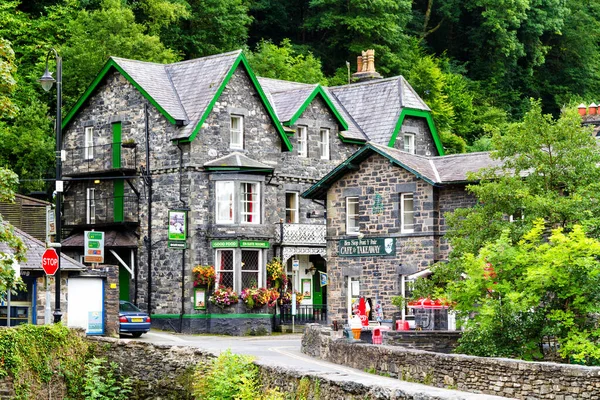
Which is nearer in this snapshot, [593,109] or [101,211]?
[101,211]

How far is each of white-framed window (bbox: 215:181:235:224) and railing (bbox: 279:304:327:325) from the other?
4.34 metres

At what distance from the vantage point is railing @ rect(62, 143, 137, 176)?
4931 cm

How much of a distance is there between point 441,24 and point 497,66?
4.99 metres

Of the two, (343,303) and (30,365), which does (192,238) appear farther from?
(30,365)

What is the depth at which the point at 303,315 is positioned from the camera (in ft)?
163

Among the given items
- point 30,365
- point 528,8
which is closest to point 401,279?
point 30,365

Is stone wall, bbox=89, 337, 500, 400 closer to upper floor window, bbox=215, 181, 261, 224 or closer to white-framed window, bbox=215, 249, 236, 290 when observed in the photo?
white-framed window, bbox=215, 249, 236, 290

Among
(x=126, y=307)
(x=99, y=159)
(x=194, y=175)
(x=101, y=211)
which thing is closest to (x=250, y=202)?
(x=194, y=175)

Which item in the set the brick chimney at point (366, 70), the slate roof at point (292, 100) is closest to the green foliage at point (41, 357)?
the slate roof at point (292, 100)

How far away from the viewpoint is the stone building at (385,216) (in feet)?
142

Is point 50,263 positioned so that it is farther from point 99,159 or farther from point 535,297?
point 99,159

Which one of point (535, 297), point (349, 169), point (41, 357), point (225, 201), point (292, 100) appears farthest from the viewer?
point (292, 100)

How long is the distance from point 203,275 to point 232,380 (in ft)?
71.2

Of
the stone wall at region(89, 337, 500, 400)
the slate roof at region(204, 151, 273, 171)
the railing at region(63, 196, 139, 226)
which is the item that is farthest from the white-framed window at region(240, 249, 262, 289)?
the stone wall at region(89, 337, 500, 400)
